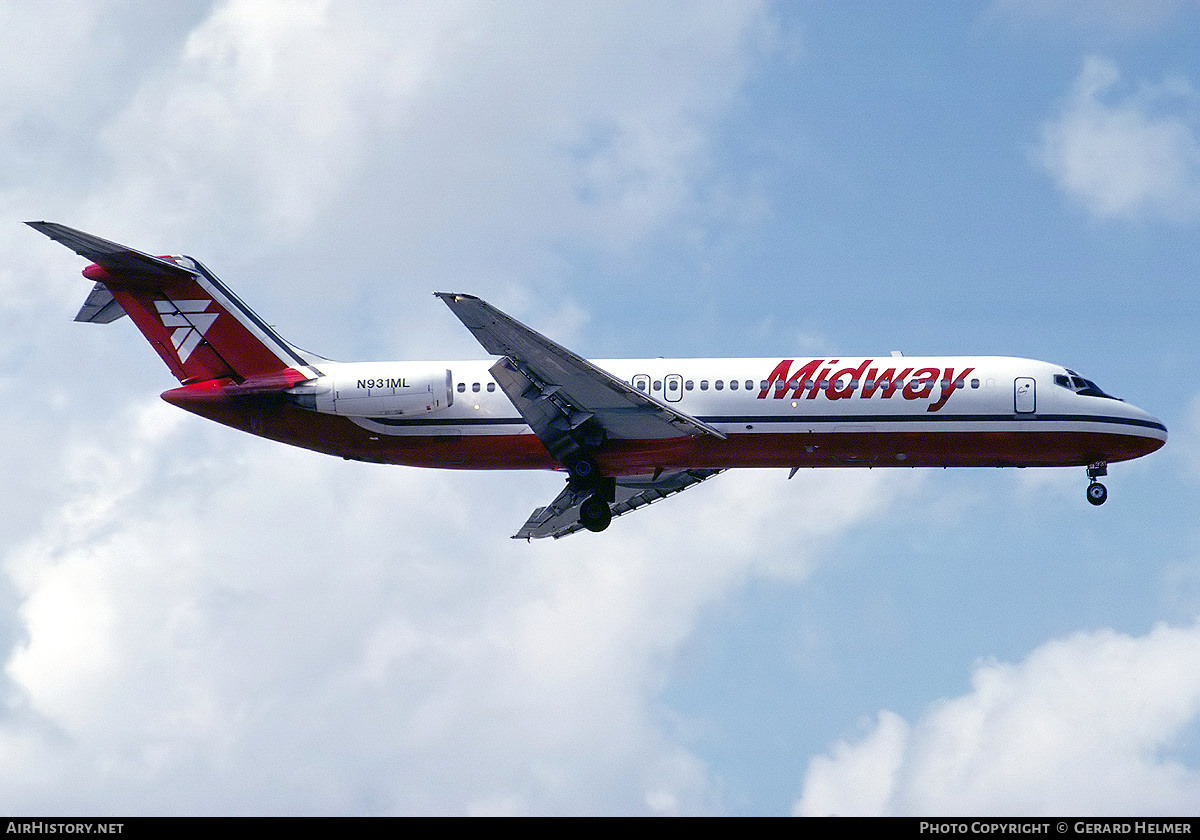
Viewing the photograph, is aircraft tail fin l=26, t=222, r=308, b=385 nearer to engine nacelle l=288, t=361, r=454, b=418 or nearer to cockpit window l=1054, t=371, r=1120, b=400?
engine nacelle l=288, t=361, r=454, b=418

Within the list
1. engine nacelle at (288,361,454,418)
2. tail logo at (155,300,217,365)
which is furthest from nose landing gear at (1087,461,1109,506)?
tail logo at (155,300,217,365)

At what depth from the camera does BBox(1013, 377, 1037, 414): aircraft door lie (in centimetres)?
3662

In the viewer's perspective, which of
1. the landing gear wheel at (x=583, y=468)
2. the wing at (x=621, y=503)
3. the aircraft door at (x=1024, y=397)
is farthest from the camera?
the wing at (x=621, y=503)

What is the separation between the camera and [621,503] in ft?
142

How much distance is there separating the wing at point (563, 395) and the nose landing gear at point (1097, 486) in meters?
9.53

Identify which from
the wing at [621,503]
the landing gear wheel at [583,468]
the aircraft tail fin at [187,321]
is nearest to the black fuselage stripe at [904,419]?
the landing gear wheel at [583,468]

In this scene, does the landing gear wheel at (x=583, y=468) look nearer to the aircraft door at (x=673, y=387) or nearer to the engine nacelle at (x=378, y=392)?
the aircraft door at (x=673, y=387)

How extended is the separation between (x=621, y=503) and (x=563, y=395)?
7.68 m

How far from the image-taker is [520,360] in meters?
35.6

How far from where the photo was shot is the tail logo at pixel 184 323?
38.5m

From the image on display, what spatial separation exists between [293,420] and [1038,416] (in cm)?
1881
